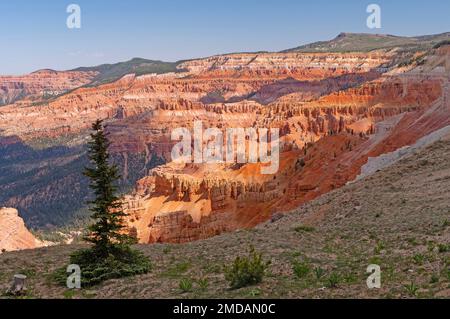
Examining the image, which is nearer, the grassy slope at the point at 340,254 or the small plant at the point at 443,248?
the grassy slope at the point at 340,254

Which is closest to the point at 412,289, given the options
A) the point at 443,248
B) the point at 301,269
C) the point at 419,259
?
the point at 419,259

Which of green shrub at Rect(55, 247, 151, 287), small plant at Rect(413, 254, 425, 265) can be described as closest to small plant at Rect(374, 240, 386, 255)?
small plant at Rect(413, 254, 425, 265)

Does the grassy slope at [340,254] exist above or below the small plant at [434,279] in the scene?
below

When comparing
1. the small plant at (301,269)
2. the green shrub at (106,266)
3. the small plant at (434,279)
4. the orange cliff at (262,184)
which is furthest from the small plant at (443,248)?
the orange cliff at (262,184)

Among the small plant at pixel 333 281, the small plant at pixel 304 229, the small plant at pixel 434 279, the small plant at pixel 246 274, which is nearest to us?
the small plant at pixel 434 279

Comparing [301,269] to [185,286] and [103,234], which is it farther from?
[103,234]

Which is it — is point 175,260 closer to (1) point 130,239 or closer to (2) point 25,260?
(1) point 130,239

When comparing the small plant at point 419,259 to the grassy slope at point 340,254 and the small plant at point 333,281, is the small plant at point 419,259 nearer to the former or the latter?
the grassy slope at point 340,254
